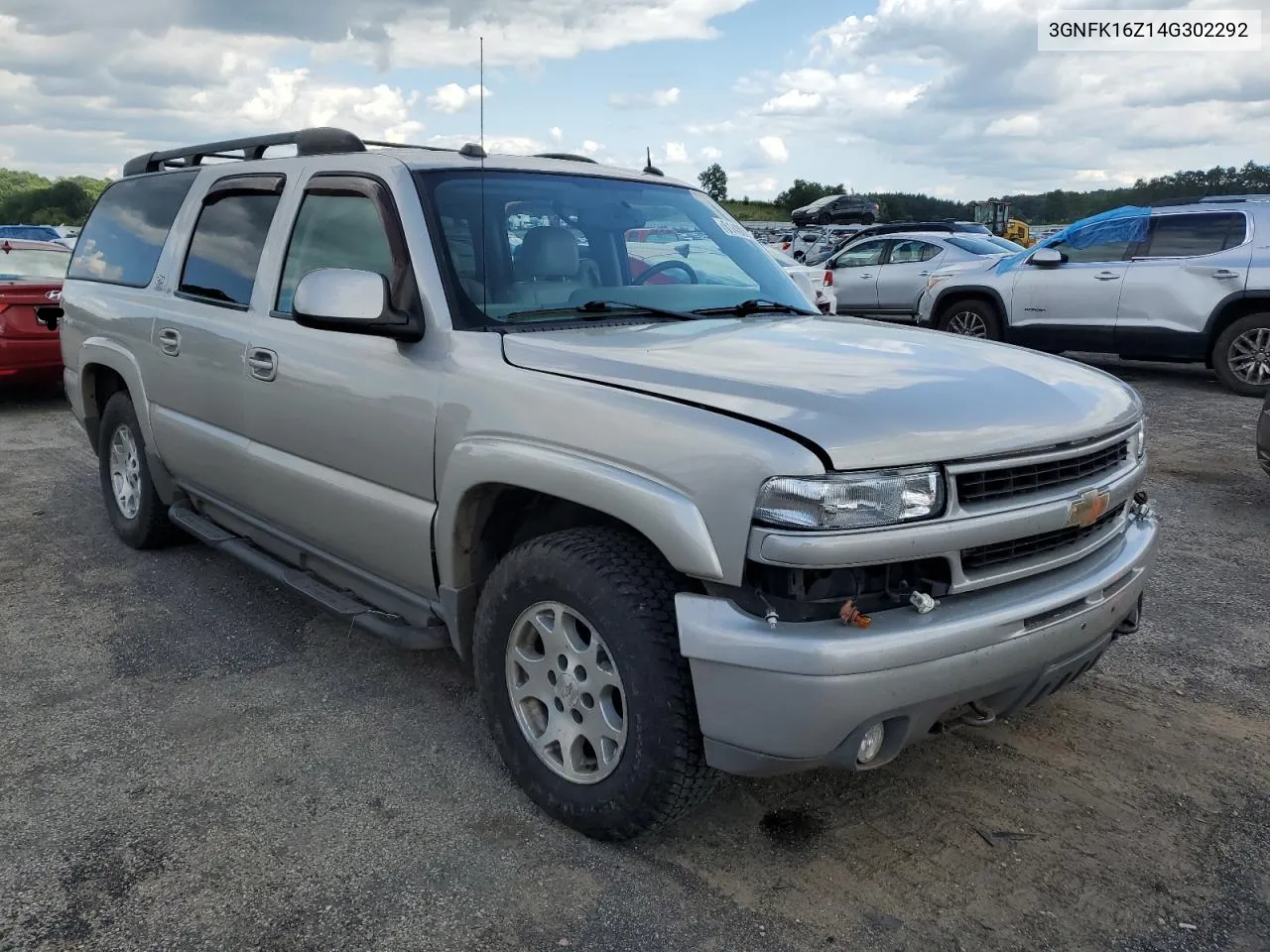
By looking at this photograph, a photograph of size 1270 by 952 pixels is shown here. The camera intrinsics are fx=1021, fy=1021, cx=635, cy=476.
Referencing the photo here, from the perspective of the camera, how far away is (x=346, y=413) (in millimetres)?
3379

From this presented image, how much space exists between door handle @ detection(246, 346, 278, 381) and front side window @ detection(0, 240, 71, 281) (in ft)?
23.1

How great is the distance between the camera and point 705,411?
2.43 meters

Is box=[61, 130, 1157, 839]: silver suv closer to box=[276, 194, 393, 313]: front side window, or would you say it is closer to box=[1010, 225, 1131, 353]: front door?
box=[276, 194, 393, 313]: front side window

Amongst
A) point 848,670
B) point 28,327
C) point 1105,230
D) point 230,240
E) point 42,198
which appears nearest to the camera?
point 848,670

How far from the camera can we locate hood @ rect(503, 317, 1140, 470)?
2.37 metres

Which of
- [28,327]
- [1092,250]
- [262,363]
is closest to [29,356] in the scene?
[28,327]

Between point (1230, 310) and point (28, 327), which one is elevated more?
point (1230, 310)

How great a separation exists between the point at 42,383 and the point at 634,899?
30.9ft

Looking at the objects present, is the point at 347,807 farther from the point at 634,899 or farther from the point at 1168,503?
the point at 1168,503

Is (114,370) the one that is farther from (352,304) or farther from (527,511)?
(527,511)

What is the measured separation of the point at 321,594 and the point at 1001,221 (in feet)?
107

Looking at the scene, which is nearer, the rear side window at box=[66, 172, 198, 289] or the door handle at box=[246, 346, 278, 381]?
the door handle at box=[246, 346, 278, 381]

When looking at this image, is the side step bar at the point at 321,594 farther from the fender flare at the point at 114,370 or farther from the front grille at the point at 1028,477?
the front grille at the point at 1028,477

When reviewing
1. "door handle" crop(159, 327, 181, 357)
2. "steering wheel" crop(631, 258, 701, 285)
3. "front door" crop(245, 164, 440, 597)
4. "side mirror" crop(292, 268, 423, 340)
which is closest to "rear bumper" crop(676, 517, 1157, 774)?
"front door" crop(245, 164, 440, 597)
